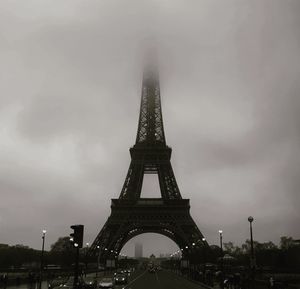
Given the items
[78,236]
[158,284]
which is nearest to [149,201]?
[158,284]

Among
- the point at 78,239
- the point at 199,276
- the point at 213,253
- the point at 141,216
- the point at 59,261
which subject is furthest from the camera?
the point at 59,261

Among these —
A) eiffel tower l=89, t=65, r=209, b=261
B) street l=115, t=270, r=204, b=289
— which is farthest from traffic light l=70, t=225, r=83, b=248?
eiffel tower l=89, t=65, r=209, b=261

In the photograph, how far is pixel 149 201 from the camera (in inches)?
4033

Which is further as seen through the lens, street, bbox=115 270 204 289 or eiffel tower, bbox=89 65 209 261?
eiffel tower, bbox=89 65 209 261

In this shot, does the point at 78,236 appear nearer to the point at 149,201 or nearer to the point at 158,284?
the point at 158,284

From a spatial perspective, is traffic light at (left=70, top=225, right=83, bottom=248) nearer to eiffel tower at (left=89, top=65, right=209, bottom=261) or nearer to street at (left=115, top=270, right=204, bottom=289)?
street at (left=115, top=270, right=204, bottom=289)

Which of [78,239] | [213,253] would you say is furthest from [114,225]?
[78,239]

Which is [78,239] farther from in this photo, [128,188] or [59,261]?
[59,261]

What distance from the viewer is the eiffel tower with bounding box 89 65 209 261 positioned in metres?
95.3

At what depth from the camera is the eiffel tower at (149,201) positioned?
313ft

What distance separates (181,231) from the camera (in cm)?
9469

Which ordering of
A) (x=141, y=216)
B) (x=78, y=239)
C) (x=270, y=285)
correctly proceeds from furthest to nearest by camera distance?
(x=141, y=216) < (x=270, y=285) < (x=78, y=239)

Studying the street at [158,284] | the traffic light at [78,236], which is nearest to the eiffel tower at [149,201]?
the street at [158,284]

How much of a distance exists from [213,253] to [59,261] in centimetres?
4610
